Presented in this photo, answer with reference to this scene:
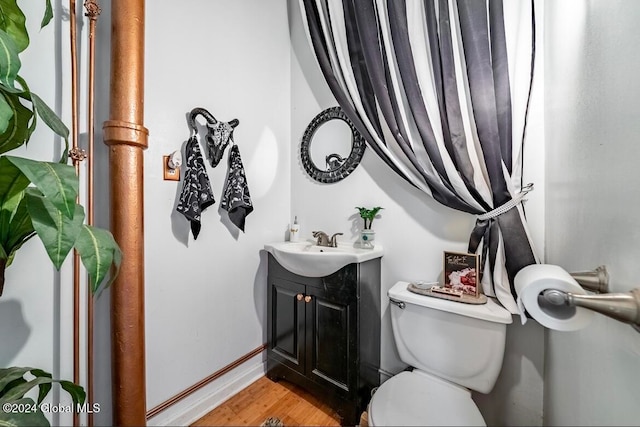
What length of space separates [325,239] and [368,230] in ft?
0.94

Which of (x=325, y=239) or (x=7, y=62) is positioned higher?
(x=7, y=62)

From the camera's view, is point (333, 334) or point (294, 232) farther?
point (294, 232)

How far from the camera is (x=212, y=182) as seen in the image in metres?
1.35

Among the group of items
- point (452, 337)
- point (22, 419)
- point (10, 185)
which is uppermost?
point (10, 185)

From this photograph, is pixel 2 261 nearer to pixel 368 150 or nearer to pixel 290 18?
pixel 368 150

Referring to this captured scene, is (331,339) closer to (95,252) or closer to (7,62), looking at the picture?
(95,252)

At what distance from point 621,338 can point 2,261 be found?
4.47 ft

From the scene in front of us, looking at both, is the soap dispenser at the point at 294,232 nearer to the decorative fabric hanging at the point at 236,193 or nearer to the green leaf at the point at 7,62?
the decorative fabric hanging at the point at 236,193

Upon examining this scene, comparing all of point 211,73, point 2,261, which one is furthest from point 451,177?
point 2,261

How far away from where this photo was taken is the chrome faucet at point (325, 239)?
4.90ft

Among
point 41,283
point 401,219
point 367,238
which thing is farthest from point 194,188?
point 401,219

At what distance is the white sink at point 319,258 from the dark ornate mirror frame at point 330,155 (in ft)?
1.55

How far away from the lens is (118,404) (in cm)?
89

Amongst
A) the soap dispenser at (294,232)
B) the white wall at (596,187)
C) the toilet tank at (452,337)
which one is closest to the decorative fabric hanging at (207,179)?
the soap dispenser at (294,232)
